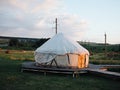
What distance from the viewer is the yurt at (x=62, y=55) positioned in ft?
54.9

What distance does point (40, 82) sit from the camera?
500 inches

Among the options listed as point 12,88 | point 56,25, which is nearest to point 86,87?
point 12,88

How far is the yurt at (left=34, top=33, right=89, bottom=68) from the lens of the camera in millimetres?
16734

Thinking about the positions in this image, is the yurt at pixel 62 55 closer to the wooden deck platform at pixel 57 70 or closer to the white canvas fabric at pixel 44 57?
the white canvas fabric at pixel 44 57

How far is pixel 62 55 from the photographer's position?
16656 millimetres

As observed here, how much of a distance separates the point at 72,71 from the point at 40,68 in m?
1.93

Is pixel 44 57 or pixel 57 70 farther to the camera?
pixel 44 57

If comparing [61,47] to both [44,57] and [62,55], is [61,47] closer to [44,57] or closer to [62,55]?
[62,55]

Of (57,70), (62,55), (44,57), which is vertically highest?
(62,55)

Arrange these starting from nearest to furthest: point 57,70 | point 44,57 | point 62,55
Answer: point 57,70 < point 62,55 < point 44,57

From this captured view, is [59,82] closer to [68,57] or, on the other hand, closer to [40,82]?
[40,82]

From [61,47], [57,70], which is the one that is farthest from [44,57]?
[57,70]

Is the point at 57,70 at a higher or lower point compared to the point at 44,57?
lower

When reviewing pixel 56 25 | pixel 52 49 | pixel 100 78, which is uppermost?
pixel 56 25
